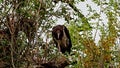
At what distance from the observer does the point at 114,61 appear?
11.5 metres

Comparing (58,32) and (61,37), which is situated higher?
(58,32)

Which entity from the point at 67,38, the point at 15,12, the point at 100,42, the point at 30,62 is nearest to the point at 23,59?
the point at 30,62

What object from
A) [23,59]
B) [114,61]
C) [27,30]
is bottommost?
[114,61]

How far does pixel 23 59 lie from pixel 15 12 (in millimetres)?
832

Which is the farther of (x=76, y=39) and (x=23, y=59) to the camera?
(x=76, y=39)

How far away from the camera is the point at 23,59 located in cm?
676

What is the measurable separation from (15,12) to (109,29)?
19.1 feet

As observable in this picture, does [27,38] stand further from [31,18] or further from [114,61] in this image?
[114,61]

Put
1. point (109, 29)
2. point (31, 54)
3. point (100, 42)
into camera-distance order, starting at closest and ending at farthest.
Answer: point (31, 54), point (100, 42), point (109, 29)

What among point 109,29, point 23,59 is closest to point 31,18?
point 23,59

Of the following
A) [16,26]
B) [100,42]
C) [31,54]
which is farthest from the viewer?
[100,42]

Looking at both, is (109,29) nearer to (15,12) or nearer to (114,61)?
(114,61)

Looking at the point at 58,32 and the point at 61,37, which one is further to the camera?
the point at 61,37

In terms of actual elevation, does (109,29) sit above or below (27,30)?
below
